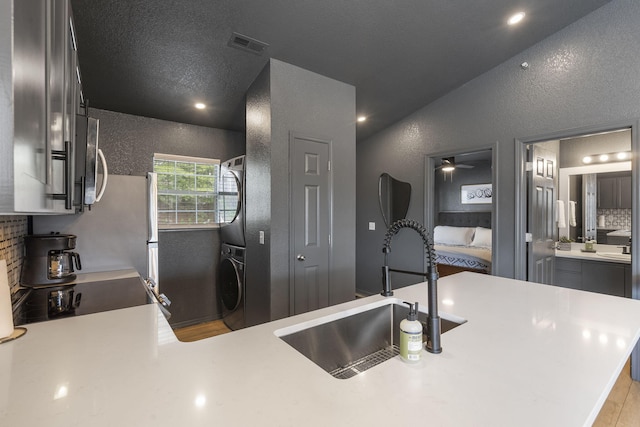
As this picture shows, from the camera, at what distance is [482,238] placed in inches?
212

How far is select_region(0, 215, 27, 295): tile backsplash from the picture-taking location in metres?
1.42

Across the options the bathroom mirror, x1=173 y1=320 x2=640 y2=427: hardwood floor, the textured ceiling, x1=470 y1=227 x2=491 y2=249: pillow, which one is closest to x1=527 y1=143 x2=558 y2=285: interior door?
x1=173 y1=320 x2=640 y2=427: hardwood floor

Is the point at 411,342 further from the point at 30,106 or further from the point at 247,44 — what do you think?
the point at 247,44

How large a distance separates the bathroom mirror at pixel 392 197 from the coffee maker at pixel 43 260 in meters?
3.47

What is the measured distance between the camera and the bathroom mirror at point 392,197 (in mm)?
3985

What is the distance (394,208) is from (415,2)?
253cm

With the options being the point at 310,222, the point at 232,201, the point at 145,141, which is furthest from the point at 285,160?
the point at 145,141

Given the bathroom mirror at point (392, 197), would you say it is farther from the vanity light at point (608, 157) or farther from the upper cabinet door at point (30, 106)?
the upper cabinet door at point (30, 106)

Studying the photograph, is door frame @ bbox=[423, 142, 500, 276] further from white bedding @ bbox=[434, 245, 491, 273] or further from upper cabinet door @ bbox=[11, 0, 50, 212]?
upper cabinet door @ bbox=[11, 0, 50, 212]

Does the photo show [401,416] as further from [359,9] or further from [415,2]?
[415,2]

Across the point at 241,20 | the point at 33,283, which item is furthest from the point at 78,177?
the point at 241,20

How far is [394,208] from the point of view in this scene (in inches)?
163

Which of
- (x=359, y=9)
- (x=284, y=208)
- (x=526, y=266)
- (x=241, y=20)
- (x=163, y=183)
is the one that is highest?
(x=359, y=9)

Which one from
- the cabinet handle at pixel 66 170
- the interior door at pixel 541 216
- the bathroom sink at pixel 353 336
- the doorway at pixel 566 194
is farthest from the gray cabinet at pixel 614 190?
the cabinet handle at pixel 66 170
